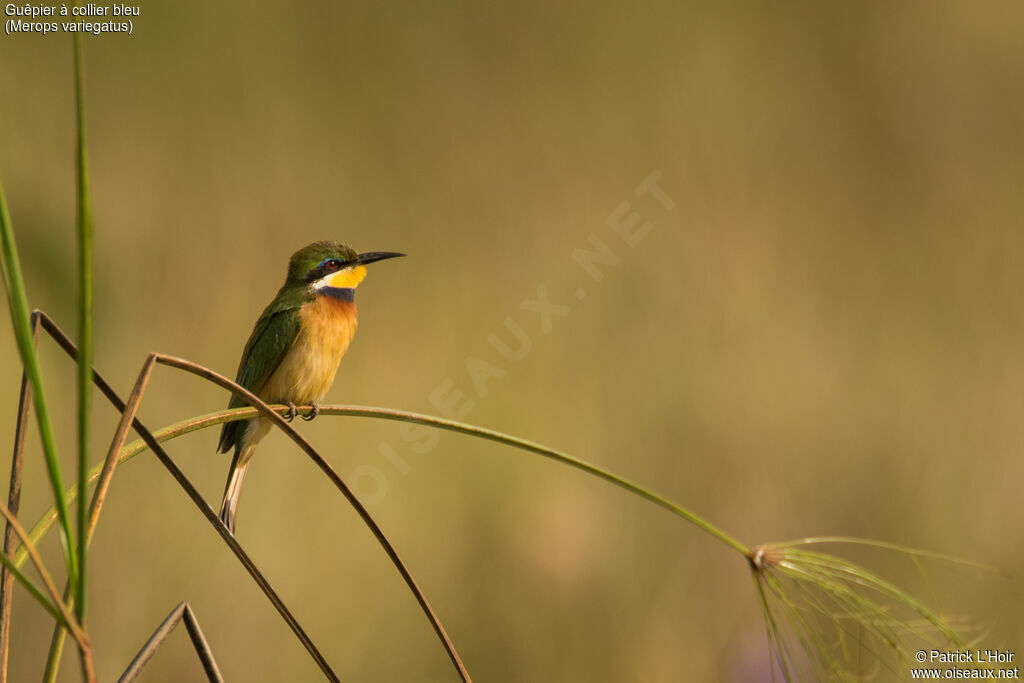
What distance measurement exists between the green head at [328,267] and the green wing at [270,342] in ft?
0.21

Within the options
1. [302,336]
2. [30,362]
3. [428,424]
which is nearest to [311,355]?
[302,336]

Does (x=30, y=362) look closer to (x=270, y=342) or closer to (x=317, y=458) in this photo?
(x=317, y=458)

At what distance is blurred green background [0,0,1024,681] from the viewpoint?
2816 millimetres

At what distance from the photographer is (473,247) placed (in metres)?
3.75

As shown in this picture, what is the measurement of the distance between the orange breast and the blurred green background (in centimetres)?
48

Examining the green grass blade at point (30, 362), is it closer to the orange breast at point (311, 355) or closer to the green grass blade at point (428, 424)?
the green grass blade at point (428, 424)

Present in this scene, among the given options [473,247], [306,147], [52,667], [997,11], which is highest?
[997,11]

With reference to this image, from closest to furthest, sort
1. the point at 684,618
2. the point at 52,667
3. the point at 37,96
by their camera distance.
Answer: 1. the point at 52,667
2. the point at 684,618
3. the point at 37,96

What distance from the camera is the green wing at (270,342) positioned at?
233cm

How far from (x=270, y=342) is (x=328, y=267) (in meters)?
0.28

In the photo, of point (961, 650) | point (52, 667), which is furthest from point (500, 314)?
point (52, 667)

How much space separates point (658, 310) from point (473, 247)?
787 millimetres

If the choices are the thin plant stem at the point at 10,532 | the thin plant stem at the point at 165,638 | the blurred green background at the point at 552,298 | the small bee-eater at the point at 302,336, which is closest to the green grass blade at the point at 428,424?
the thin plant stem at the point at 10,532

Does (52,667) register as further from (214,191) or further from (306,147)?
(306,147)
